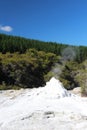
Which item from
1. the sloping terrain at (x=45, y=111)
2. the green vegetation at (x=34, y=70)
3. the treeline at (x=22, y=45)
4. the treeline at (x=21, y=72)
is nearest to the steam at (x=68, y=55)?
the green vegetation at (x=34, y=70)

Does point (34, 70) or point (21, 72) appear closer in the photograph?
point (21, 72)

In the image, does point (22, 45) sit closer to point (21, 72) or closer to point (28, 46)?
point (28, 46)

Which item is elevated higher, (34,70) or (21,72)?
(34,70)

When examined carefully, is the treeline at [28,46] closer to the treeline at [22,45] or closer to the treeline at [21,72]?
the treeline at [22,45]

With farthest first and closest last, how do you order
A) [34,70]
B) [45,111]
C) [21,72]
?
1. [34,70]
2. [21,72]
3. [45,111]

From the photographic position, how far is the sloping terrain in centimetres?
1287

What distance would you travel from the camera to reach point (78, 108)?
1527 centimetres

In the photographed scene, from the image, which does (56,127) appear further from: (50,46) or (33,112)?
(50,46)

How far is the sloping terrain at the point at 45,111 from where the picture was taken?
42.2ft

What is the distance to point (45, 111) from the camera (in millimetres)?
14211

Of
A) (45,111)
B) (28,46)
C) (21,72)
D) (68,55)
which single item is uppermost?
(28,46)

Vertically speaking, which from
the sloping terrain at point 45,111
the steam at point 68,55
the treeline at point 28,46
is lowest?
the sloping terrain at point 45,111

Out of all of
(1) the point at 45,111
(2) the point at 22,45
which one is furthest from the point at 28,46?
(1) the point at 45,111

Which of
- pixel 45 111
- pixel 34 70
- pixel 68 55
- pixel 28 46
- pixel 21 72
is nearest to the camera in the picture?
pixel 45 111
